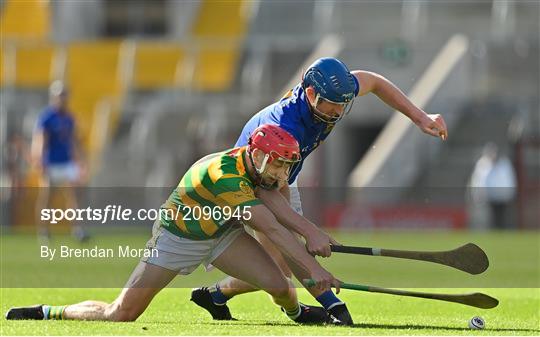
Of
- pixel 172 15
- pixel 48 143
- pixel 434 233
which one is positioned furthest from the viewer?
pixel 172 15

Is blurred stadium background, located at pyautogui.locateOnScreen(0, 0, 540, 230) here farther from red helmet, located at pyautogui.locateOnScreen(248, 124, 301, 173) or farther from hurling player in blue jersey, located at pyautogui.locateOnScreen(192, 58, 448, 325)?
red helmet, located at pyautogui.locateOnScreen(248, 124, 301, 173)

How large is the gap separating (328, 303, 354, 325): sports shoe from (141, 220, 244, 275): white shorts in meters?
0.79

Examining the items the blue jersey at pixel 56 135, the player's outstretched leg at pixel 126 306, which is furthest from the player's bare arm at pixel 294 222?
the blue jersey at pixel 56 135

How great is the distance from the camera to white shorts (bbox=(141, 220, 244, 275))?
827cm

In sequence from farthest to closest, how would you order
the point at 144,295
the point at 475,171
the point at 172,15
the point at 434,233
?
the point at 172,15 < the point at 475,171 < the point at 434,233 < the point at 144,295

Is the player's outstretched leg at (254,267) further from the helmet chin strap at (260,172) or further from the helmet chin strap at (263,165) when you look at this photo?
the helmet chin strap at (263,165)

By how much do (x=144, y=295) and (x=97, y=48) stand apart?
69.4 feet

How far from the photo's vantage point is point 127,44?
28.6 m

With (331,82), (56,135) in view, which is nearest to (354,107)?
(56,135)

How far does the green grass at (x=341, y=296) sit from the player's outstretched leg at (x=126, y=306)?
110mm

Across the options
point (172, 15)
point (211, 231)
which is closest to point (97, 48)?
point (172, 15)

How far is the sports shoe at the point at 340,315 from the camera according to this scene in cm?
845

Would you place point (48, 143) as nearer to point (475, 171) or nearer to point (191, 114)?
point (191, 114)

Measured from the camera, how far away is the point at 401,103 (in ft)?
29.6
